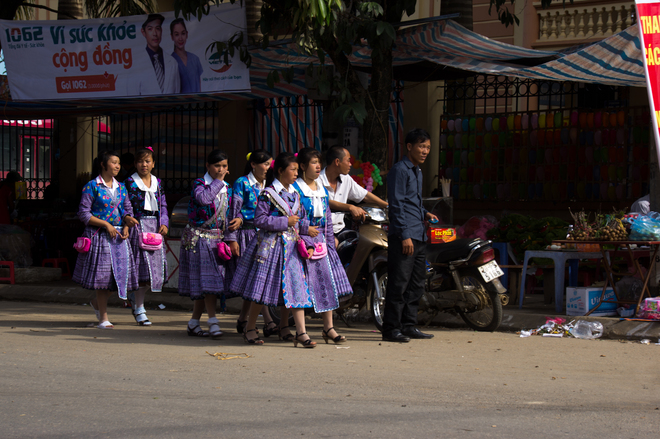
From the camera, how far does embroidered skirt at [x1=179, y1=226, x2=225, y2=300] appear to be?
288 inches

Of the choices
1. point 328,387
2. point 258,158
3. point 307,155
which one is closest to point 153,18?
point 258,158

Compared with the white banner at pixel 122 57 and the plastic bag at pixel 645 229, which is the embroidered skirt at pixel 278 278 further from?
the white banner at pixel 122 57

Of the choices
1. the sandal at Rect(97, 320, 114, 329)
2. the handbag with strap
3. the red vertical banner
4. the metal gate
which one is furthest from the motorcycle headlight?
the metal gate

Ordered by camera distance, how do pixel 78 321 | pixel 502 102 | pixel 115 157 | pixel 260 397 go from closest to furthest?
pixel 260 397, pixel 115 157, pixel 78 321, pixel 502 102

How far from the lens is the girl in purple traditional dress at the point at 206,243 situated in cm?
734

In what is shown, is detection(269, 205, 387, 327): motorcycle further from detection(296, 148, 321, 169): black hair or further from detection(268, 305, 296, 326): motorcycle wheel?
detection(296, 148, 321, 169): black hair

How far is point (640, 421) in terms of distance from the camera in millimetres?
4109

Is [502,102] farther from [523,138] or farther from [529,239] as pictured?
[529,239]

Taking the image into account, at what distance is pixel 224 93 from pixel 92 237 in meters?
3.54

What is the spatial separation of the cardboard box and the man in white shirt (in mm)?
2108

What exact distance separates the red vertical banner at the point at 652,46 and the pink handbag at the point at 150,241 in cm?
486

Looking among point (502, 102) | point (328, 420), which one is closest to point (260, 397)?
point (328, 420)

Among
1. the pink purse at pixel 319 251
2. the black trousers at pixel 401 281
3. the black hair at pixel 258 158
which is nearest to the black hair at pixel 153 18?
the black hair at pixel 258 158

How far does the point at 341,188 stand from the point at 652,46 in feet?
10.3
